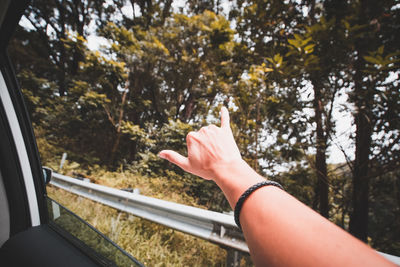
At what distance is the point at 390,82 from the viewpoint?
2121mm

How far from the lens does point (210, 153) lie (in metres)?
0.75

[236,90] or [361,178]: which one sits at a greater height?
[236,90]

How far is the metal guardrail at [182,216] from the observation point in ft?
3.92

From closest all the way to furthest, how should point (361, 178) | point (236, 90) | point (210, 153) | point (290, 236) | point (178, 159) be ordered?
point (290, 236) → point (210, 153) → point (178, 159) → point (361, 178) → point (236, 90)

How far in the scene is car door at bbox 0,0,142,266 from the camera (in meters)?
1.09

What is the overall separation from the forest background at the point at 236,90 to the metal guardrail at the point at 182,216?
1.93m

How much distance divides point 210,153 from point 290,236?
408 mm

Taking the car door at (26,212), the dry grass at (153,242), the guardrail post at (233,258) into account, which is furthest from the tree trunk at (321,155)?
the car door at (26,212)

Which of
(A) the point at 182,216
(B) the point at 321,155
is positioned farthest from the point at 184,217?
(B) the point at 321,155

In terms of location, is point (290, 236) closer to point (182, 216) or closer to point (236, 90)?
point (182, 216)

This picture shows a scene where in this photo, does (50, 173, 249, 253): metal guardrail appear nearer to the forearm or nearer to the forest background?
the forearm

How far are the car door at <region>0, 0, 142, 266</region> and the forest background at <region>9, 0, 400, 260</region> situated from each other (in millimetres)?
2013

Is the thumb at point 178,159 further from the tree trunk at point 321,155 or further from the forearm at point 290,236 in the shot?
the tree trunk at point 321,155

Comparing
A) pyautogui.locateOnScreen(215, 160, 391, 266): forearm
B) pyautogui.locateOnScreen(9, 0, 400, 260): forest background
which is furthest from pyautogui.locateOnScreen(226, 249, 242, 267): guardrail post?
pyautogui.locateOnScreen(9, 0, 400, 260): forest background
